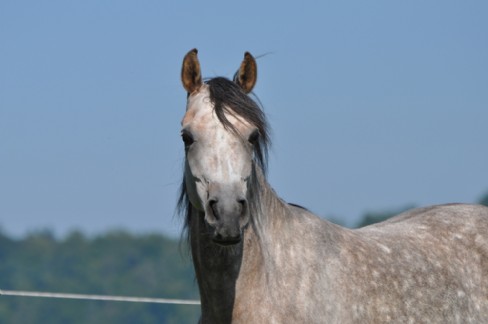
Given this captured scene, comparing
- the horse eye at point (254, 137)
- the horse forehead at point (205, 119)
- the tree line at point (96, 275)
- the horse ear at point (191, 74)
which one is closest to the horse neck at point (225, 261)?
the horse eye at point (254, 137)

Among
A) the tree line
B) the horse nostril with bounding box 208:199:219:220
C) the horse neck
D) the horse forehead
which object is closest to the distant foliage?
the tree line

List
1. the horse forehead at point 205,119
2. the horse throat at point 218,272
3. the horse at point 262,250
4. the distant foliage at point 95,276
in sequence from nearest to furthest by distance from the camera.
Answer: the horse at point 262,250 → the horse forehead at point 205,119 → the horse throat at point 218,272 → the distant foliage at point 95,276

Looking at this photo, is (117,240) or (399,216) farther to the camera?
(117,240)

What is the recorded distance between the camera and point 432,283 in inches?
311

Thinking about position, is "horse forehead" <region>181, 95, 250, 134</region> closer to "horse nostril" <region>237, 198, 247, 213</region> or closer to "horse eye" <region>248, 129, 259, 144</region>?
"horse eye" <region>248, 129, 259, 144</region>

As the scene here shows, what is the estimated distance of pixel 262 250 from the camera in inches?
283

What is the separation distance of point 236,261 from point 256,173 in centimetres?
49

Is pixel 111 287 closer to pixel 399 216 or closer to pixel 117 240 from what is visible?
pixel 117 240

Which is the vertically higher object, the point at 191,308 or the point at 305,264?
the point at 305,264

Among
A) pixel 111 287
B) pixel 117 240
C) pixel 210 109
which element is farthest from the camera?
pixel 117 240

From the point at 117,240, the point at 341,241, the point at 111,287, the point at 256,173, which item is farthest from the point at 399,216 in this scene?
the point at 117,240

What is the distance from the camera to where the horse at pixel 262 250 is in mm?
6785

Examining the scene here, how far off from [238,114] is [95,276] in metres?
82.4

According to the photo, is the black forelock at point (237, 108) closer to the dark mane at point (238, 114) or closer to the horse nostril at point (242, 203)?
the dark mane at point (238, 114)
